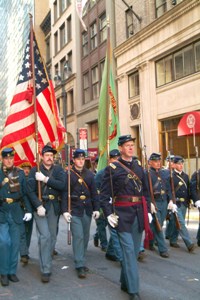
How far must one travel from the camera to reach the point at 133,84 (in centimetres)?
2241

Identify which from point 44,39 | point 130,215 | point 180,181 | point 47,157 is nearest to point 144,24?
point 180,181

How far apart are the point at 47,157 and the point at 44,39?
1470 inches

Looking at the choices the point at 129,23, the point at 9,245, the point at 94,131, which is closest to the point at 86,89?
the point at 94,131

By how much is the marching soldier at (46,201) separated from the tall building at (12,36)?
37.2 m

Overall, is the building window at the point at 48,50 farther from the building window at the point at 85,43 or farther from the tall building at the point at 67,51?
A: the building window at the point at 85,43

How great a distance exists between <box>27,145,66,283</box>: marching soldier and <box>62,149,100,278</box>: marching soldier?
20 cm

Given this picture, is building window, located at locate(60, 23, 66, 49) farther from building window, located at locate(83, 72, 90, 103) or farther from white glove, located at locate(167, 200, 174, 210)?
white glove, located at locate(167, 200, 174, 210)

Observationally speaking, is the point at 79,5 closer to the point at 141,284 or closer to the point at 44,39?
the point at 141,284

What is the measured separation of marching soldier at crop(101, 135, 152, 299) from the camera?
519 cm

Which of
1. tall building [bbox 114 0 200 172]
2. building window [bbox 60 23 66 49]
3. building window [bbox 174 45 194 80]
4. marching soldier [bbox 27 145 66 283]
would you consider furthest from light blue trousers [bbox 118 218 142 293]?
building window [bbox 60 23 66 49]

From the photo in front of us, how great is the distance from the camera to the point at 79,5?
14.4 meters

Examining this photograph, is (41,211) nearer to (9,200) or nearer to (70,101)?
(9,200)

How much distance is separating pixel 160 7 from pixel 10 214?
53.4ft

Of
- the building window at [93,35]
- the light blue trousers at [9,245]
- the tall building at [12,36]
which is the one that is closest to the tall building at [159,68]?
the building window at [93,35]
